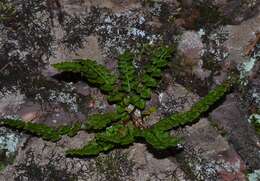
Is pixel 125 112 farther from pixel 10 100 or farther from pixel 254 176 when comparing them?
pixel 254 176

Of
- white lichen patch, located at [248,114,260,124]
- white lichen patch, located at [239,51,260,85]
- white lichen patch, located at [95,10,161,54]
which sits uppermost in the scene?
white lichen patch, located at [95,10,161,54]

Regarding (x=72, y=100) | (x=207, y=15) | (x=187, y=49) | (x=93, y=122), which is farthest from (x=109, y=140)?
(x=207, y=15)

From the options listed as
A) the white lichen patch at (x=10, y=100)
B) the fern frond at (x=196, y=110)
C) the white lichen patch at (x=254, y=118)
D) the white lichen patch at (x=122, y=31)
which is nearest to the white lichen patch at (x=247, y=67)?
the white lichen patch at (x=254, y=118)

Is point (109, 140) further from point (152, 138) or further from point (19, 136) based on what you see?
point (19, 136)

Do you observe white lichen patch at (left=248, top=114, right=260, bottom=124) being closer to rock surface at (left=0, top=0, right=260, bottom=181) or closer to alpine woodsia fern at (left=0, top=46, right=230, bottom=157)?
rock surface at (left=0, top=0, right=260, bottom=181)

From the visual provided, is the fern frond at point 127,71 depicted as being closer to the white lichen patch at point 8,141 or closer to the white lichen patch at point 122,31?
the white lichen patch at point 122,31

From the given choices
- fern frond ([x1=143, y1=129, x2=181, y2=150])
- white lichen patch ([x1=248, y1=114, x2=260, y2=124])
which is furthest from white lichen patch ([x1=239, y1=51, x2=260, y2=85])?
fern frond ([x1=143, y1=129, x2=181, y2=150])

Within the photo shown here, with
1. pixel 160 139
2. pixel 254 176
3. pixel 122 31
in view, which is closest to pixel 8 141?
pixel 160 139

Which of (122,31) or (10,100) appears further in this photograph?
(122,31)
